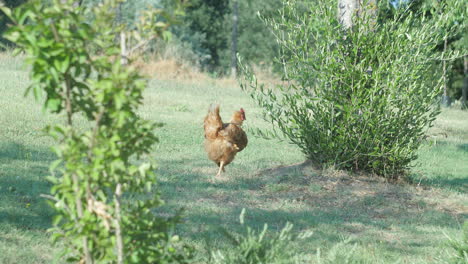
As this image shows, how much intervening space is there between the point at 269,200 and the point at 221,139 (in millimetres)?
1507

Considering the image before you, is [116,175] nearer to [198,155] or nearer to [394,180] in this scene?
[394,180]

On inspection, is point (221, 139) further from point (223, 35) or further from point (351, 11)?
point (223, 35)

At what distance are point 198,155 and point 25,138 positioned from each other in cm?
284

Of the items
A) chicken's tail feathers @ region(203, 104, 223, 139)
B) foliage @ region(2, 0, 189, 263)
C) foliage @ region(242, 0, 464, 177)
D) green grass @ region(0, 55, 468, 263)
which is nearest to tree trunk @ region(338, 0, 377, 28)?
foliage @ region(242, 0, 464, 177)

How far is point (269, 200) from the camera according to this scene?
23.1 feet

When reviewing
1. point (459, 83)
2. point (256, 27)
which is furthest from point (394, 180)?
point (256, 27)

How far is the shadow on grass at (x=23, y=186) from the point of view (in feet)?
17.6

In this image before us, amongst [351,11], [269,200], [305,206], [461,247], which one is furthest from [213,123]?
[461,247]

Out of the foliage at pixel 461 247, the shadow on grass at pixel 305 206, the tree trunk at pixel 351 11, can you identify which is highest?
the tree trunk at pixel 351 11

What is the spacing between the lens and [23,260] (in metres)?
4.37

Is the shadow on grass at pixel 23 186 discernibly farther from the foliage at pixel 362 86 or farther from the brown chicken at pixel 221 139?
the foliage at pixel 362 86

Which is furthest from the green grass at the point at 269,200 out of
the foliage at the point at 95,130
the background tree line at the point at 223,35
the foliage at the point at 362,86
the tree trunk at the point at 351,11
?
the background tree line at the point at 223,35

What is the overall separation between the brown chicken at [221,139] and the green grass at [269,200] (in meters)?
0.29

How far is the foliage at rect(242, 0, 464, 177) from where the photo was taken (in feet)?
24.3
